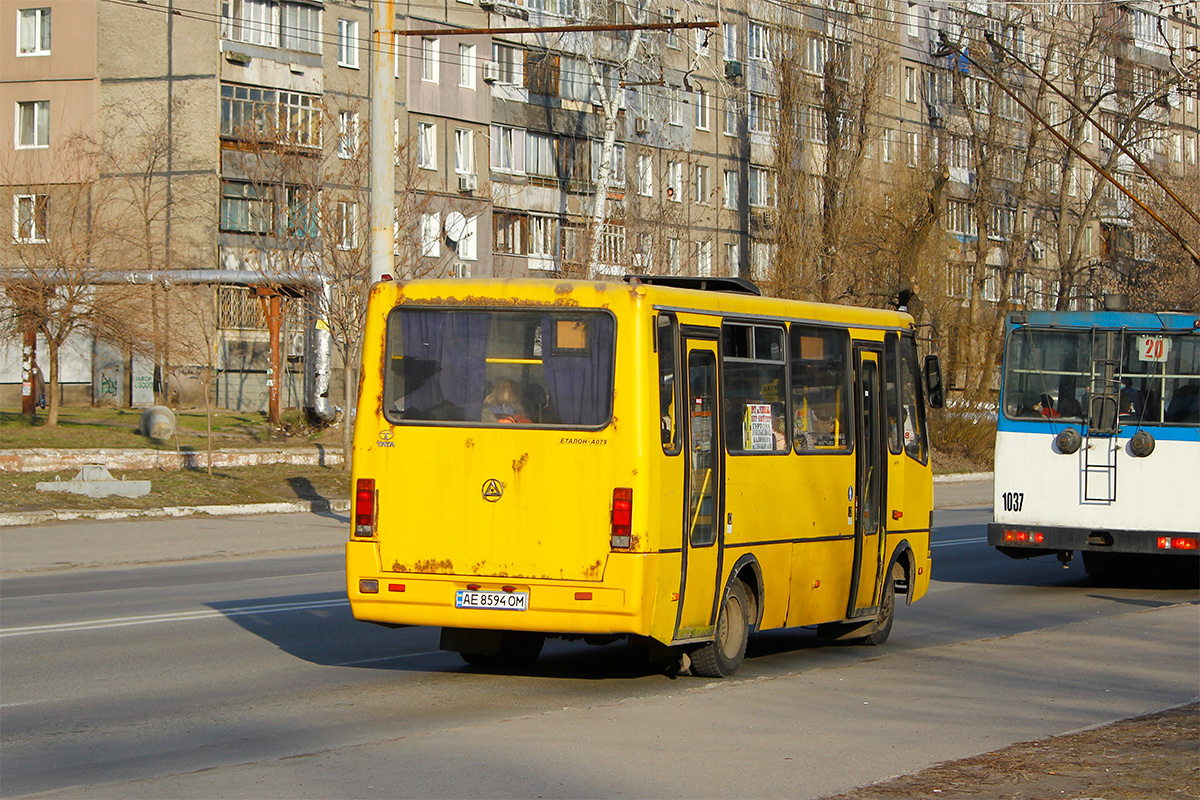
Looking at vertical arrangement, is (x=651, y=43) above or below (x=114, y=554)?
above

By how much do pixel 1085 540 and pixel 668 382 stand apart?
31.7ft

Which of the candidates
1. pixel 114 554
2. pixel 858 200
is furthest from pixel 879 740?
pixel 858 200

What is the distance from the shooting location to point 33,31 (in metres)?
54.9

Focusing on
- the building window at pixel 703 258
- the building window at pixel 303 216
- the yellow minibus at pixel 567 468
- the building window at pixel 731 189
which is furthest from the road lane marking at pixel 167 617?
the building window at pixel 731 189

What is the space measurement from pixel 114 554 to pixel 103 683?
422 inches

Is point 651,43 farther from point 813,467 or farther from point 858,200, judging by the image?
point 813,467

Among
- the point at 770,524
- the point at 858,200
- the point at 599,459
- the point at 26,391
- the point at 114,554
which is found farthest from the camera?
the point at 858,200

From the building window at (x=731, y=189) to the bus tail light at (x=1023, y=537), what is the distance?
49261 millimetres

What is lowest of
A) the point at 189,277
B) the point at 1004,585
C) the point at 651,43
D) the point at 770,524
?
the point at 1004,585

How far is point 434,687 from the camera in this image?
33.9 feet

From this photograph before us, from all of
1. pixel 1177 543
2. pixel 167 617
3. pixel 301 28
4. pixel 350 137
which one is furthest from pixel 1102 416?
pixel 301 28

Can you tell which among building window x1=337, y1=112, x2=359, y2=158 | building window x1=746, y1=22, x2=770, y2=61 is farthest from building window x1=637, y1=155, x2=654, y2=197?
building window x1=337, y1=112, x2=359, y2=158

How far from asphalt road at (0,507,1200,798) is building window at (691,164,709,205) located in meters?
49.4

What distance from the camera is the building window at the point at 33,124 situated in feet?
178
